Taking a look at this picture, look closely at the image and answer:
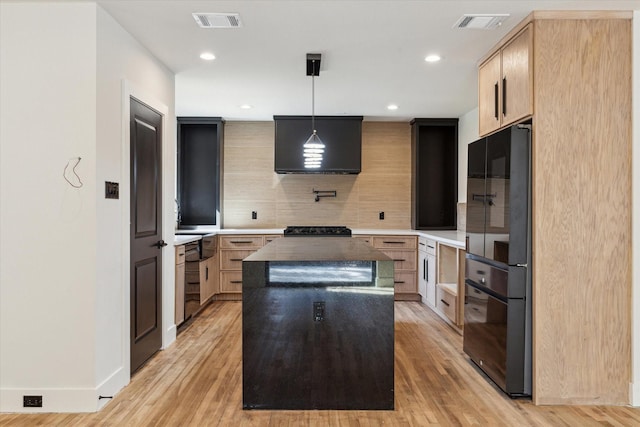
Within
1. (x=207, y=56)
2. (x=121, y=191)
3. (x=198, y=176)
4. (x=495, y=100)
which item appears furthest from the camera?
(x=198, y=176)

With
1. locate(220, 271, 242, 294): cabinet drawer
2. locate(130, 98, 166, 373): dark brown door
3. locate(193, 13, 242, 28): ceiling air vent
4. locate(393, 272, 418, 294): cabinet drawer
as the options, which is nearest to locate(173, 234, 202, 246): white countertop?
locate(130, 98, 166, 373): dark brown door

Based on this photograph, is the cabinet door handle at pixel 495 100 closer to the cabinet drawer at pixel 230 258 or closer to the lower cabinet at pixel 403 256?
the lower cabinet at pixel 403 256

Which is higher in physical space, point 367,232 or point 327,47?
point 327,47

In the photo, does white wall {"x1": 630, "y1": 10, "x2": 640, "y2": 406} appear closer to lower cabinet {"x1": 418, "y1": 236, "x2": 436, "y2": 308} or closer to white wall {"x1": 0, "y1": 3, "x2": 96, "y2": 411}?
lower cabinet {"x1": 418, "y1": 236, "x2": 436, "y2": 308}

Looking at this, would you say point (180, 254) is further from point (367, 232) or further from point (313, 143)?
point (367, 232)

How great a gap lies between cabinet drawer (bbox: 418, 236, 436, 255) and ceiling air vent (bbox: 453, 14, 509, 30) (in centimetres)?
261

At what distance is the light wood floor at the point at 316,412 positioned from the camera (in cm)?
246

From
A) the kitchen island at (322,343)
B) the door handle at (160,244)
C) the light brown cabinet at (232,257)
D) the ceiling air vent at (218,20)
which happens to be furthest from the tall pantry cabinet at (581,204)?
the light brown cabinet at (232,257)

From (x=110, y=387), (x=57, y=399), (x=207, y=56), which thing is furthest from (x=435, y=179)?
(x=57, y=399)

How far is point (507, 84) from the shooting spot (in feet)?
10.0

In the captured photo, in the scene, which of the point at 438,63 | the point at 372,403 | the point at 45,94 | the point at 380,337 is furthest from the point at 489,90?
the point at 45,94

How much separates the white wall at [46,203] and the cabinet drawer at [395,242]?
3720 mm

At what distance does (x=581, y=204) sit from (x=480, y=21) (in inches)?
53.1

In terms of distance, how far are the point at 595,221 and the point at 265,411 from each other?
2.35m
